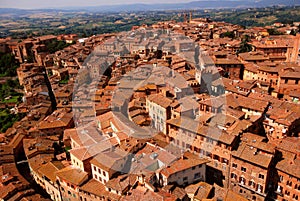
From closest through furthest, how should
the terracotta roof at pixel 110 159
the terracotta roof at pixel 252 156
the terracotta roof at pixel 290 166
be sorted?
the terracotta roof at pixel 290 166 → the terracotta roof at pixel 252 156 → the terracotta roof at pixel 110 159

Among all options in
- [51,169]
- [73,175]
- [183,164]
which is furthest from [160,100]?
[51,169]

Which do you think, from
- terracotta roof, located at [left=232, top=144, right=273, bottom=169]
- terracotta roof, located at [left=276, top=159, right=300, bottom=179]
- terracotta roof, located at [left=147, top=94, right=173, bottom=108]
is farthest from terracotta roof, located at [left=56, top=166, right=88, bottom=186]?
terracotta roof, located at [left=276, top=159, right=300, bottom=179]

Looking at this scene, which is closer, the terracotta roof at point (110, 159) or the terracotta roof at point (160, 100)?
the terracotta roof at point (110, 159)

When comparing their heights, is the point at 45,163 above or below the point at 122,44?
below

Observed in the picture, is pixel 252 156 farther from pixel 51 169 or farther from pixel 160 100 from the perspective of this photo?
pixel 51 169

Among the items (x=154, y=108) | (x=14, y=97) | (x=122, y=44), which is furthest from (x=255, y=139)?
(x=14, y=97)

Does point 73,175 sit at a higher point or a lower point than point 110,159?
lower

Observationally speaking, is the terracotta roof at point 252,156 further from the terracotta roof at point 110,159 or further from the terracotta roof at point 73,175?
the terracotta roof at point 73,175

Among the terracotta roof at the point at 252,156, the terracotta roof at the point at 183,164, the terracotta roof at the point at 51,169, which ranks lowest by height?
the terracotta roof at the point at 51,169

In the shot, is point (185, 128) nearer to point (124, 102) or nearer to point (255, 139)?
point (255, 139)

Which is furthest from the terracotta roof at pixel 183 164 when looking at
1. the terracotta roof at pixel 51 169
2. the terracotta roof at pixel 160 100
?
the terracotta roof at pixel 51 169

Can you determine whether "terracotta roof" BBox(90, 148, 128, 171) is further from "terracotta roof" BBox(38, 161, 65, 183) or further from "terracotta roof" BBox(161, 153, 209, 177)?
"terracotta roof" BBox(38, 161, 65, 183)
